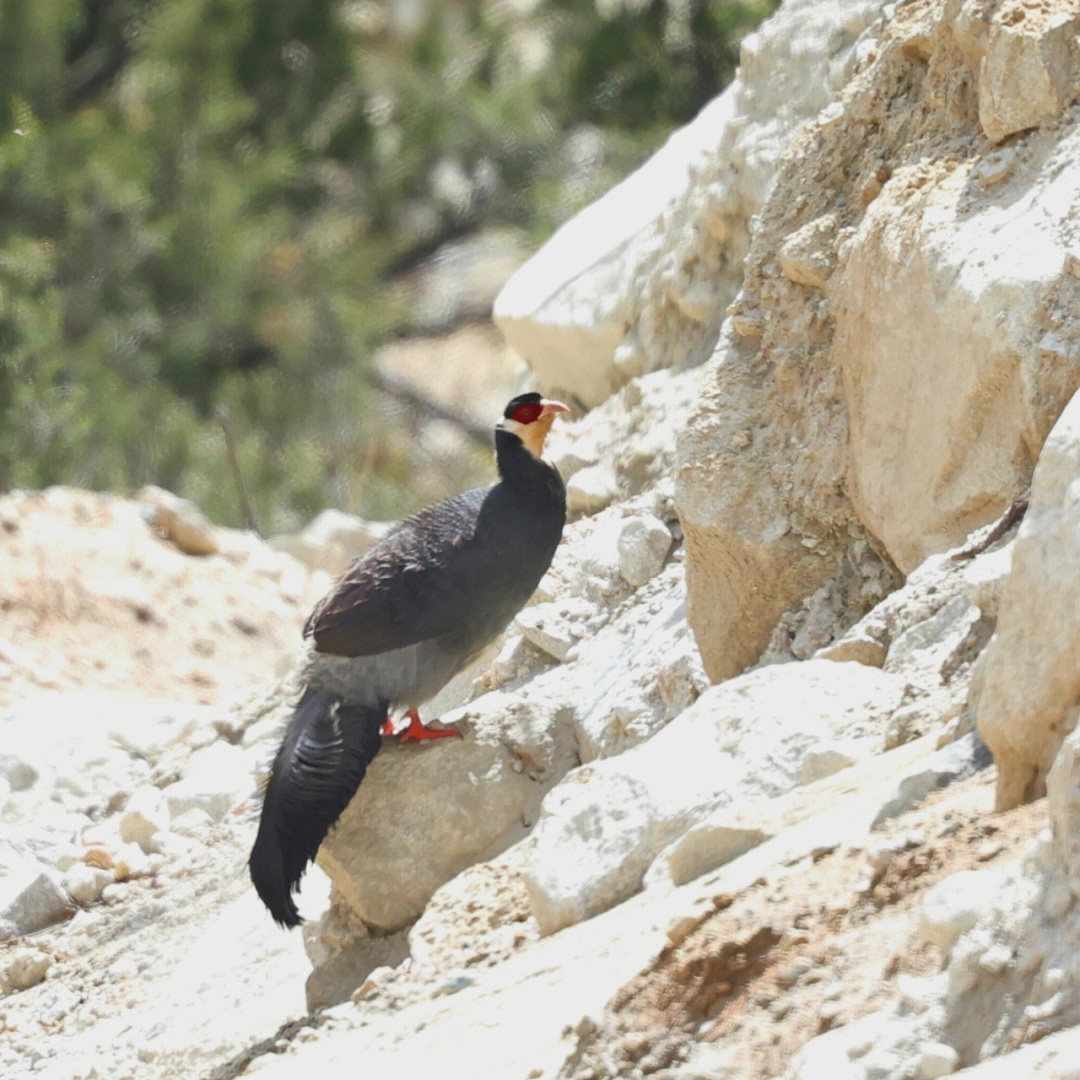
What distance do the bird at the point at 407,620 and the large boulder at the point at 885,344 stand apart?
54 centimetres

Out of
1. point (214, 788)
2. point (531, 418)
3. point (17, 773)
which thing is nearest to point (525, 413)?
point (531, 418)

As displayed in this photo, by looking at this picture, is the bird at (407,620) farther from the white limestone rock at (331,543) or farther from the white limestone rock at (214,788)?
the white limestone rock at (331,543)

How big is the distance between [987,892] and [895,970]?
15cm

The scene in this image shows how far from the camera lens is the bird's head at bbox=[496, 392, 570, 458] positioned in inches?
182

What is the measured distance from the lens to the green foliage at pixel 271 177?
39.3ft

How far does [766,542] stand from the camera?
3.86 metres

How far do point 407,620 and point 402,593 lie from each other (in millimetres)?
61

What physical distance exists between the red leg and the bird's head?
0.78 metres

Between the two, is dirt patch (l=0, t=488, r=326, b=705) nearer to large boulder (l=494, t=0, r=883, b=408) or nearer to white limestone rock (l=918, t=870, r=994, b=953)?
large boulder (l=494, t=0, r=883, b=408)

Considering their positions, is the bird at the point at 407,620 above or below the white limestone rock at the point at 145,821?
above

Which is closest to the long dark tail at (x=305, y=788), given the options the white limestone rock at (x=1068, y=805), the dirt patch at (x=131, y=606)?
the white limestone rock at (x=1068, y=805)

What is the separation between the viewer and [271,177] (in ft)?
44.1

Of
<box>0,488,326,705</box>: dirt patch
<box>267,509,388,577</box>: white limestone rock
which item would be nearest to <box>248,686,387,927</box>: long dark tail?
<box>0,488,326,705</box>: dirt patch

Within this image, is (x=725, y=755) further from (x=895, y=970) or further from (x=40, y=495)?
(x=40, y=495)
